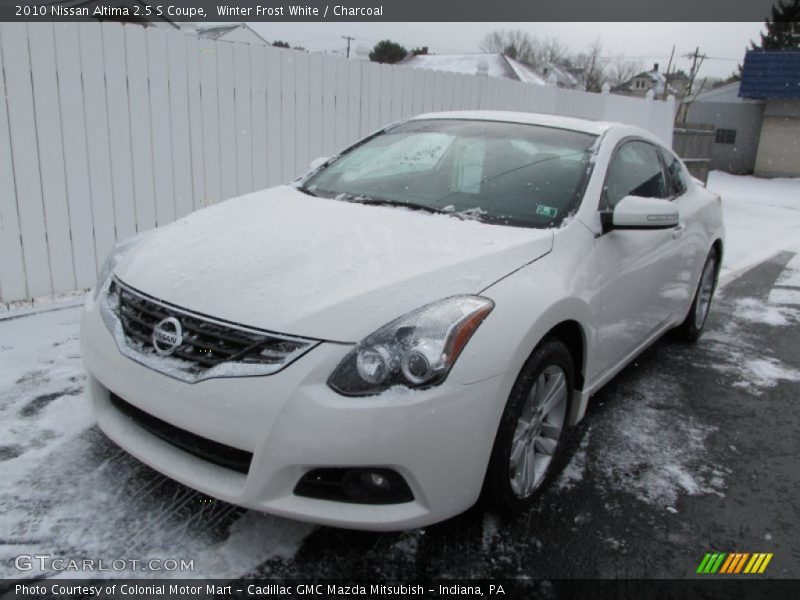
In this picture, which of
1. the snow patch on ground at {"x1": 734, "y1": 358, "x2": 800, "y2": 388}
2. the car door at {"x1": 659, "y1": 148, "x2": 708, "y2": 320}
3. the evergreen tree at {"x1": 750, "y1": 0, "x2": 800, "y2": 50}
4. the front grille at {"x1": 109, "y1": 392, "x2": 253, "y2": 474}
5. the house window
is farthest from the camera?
the evergreen tree at {"x1": 750, "y1": 0, "x2": 800, "y2": 50}

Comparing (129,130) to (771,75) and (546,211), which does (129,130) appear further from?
(771,75)

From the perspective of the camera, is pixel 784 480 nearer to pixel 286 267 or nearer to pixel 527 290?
pixel 527 290

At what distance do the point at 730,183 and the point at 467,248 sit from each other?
2142 centimetres

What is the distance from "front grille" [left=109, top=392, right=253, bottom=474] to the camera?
2082 millimetres

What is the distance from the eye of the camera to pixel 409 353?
2.04 m

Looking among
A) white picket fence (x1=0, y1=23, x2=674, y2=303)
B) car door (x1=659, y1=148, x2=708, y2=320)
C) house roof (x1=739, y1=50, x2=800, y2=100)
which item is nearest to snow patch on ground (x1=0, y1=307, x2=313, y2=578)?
white picket fence (x1=0, y1=23, x2=674, y2=303)

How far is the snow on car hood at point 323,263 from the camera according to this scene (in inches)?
83.2

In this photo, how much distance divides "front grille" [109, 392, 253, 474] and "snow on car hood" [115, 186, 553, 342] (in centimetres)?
42

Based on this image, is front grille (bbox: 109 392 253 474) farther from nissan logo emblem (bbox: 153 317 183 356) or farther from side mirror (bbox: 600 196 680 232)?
side mirror (bbox: 600 196 680 232)

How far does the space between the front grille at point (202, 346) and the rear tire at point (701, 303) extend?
3554 millimetres

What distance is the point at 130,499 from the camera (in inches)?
99.0

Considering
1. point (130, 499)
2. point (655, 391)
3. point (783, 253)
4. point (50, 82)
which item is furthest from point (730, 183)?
point (130, 499)

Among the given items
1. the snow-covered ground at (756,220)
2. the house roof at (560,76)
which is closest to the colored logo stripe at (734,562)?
the snow-covered ground at (756,220)

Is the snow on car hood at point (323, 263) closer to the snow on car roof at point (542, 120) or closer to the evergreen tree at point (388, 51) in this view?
the snow on car roof at point (542, 120)
